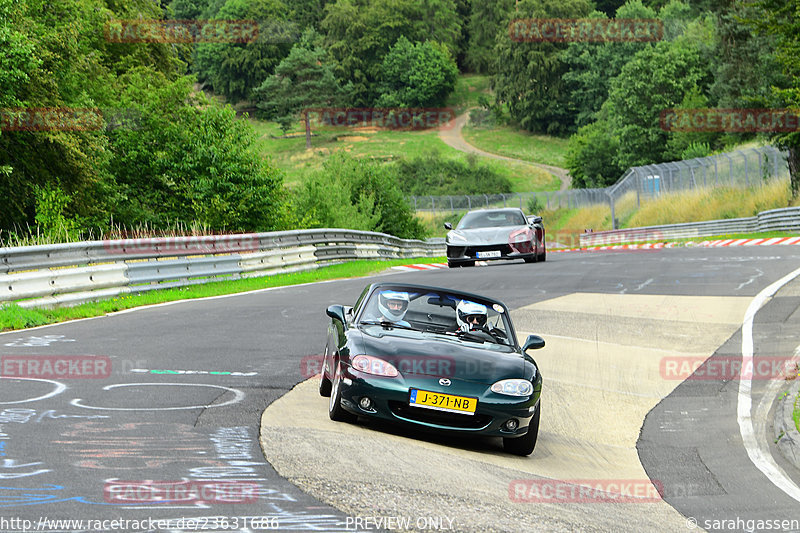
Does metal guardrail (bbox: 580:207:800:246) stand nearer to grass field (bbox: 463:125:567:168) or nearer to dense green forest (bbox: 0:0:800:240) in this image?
dense green forest (bbox: 0:0:800:240)

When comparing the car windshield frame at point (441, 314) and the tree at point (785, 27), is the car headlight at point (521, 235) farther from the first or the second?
the car windshield frame at point (441, 314)

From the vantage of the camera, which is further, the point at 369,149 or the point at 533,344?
the point at 369,149

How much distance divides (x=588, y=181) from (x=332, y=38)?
80637 mm

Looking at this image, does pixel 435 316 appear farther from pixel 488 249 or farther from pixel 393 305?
pixel 488 249

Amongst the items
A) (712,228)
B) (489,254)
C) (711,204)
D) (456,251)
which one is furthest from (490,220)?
(711,204)

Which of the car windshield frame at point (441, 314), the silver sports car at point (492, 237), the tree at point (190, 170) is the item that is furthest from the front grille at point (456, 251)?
the car windshield frame at point (441, 314)

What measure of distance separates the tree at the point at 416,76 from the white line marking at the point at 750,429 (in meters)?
141

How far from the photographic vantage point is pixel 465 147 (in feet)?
423

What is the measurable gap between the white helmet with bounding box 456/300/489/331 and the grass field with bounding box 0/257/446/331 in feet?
22.8

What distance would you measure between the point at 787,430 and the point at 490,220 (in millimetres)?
16680

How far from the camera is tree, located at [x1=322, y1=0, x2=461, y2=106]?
15975 centimetres

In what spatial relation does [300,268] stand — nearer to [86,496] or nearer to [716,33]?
[86,496]

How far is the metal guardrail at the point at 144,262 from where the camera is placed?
14836 millimetres

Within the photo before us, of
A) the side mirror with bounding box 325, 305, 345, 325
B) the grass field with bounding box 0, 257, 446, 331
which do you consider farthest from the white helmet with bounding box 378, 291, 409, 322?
the grass field with bounding box 0, 257, 446, 331
